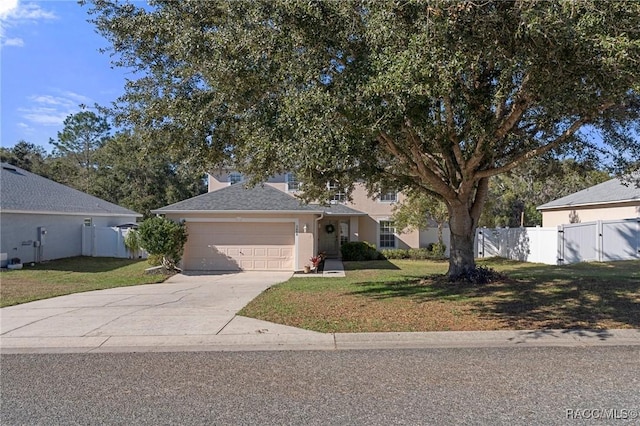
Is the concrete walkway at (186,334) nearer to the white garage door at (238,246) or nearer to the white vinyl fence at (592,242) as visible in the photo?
the white garage door at (238,246)

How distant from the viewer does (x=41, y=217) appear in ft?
75.3

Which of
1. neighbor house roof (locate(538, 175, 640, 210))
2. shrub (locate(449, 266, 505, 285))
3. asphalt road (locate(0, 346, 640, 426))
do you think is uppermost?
neighbor house roof (locate(538, 175, 640, 210))

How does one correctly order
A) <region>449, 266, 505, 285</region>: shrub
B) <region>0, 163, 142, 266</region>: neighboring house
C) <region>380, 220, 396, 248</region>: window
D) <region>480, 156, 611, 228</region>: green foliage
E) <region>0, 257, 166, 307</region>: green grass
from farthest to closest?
1. <region>480, 156, 611, 228</region>: green foliage
2. <region>380, 220, 396, 248</region>: window
3. <region>0, 163, 142, 266</region>: neighboring house
4. <region>0, 257, 166, 307</region>: green grass
5. <region>449, 266, 505, 285</region>: shrub

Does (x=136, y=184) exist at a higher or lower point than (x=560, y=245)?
higher

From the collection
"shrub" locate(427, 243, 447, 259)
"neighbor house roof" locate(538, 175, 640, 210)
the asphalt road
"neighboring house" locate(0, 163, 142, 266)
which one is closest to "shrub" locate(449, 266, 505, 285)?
the asphalt road

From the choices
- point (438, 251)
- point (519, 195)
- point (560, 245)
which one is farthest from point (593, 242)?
point (519, 195)

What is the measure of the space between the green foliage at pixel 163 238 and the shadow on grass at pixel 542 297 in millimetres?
8125

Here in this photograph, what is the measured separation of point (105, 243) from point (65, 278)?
10.2 metres

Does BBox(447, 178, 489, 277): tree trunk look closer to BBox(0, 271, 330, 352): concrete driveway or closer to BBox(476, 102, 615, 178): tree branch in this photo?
BBox(476, 102, 615, 178): tree branch

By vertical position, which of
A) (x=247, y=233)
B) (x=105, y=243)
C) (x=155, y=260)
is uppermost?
(x=247, y=233)

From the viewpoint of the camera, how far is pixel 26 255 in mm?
21469

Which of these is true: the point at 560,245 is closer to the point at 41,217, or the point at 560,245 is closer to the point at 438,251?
the point at 438,251

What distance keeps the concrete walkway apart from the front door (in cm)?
1693

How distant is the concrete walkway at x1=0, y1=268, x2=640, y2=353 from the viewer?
24.0 ft
